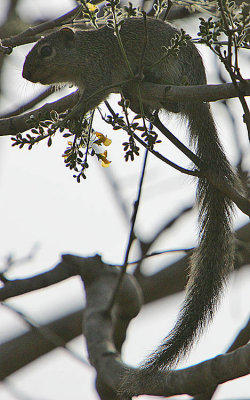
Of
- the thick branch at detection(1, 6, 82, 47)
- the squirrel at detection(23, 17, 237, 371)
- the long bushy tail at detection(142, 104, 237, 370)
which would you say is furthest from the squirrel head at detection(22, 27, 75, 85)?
the long bushy tail at detection(142, 104, 237, 370)

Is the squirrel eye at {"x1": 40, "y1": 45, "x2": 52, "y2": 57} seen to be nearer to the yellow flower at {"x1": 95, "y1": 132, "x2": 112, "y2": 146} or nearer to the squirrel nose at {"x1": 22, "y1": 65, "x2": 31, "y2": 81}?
the squirrel nose at {"x1": 22, "y1": 65, "x2": 31, "y2": 81}

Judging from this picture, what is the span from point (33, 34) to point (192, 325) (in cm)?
187

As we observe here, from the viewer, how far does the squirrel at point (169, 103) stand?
305cm

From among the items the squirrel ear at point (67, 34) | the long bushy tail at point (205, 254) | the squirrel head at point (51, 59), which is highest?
the squirrel ear at point (67, 34)

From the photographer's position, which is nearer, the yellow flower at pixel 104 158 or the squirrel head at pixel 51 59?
the yellow flower at pixel 104 158

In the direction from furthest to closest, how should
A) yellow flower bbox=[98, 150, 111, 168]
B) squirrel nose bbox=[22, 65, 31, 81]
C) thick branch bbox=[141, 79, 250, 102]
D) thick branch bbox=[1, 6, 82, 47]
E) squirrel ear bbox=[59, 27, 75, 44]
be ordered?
squirrel ear bbox=[59, 27, 75, 44] < squirrel nose bbox=[22, 65, 31, 81] < thick branch bbox=[1, 6, 82, 47] < yellow flower bbox=[98, 150, 111, 168] < thick branch bbox=[141, 79, 250, 102]

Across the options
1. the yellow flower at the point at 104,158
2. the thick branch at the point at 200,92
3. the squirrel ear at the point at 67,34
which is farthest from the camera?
the squirrel ear at the point at 67,34

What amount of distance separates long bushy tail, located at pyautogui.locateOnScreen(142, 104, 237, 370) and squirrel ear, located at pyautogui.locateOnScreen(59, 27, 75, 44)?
43.4 inches

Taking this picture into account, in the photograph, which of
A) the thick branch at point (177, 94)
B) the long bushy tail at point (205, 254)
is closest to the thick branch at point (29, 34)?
the thick branch at point (177, 94)

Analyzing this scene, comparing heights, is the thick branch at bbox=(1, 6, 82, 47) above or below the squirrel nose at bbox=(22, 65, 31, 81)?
below

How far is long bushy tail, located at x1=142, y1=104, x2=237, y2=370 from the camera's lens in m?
2.90

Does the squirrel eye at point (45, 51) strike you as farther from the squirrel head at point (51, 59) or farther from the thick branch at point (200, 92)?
the thick branch at point (200, 92)

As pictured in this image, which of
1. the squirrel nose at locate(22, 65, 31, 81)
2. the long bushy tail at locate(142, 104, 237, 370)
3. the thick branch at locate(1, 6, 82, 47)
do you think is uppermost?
the squirrel nose at locate(22, 65, 31, 81)

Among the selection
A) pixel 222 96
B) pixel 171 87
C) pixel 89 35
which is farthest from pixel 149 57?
pixel 222 96
